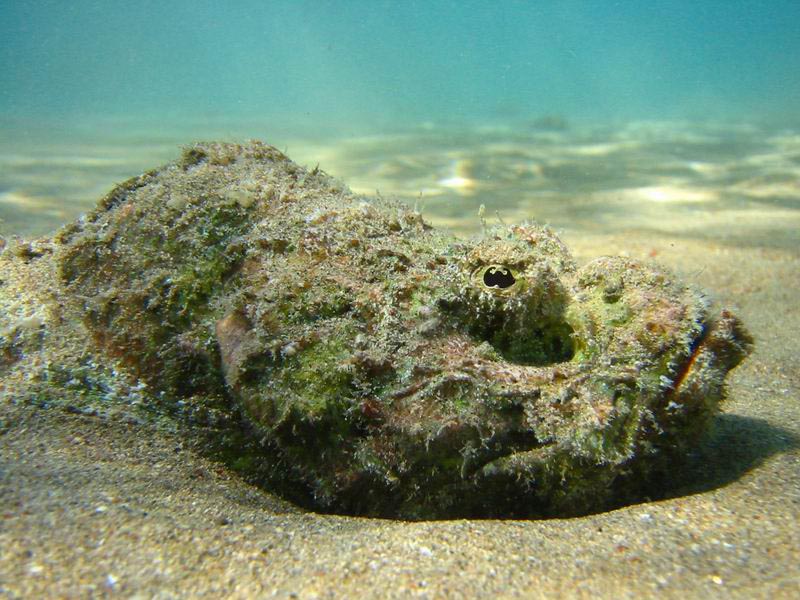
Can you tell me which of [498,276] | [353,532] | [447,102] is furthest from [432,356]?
[447,102]

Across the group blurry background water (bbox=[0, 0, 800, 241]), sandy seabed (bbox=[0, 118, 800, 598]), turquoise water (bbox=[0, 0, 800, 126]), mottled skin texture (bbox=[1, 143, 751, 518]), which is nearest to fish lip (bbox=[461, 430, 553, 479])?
mottled skin texture (bbox=[1, 143, 751, 518])

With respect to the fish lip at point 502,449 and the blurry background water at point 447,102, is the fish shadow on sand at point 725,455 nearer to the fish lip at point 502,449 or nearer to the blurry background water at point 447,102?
the fish lip at point 502,449

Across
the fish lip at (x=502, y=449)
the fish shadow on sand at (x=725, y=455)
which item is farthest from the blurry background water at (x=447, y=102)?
the fish lip at (x=502, y=449)

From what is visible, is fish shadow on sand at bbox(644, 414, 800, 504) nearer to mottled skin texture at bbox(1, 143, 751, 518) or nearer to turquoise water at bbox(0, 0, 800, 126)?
mottled skin texture at bbox(1, 143, 751, 518)

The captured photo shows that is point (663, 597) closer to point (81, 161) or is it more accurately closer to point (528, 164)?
point (528, 164)

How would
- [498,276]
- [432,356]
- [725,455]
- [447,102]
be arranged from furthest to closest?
[447,102]
[725,455]
[498,276]
[432,356]

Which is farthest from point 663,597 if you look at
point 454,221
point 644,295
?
point 454,221

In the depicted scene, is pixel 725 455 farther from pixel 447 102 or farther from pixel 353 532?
pixel 447 102

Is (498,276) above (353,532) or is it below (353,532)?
above
